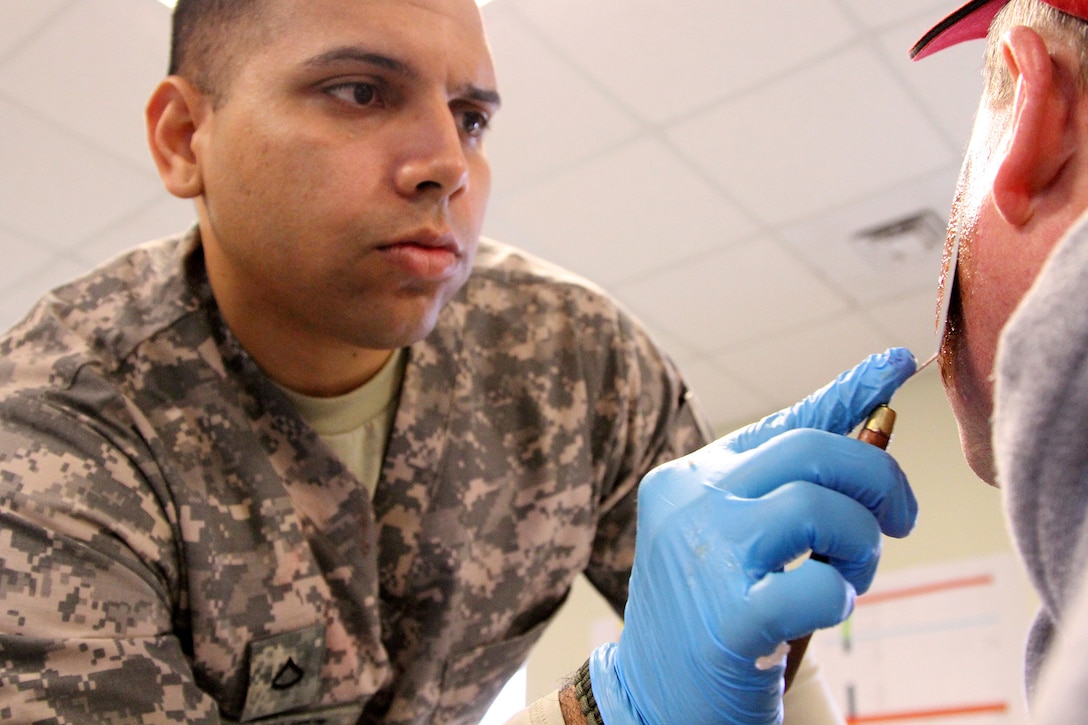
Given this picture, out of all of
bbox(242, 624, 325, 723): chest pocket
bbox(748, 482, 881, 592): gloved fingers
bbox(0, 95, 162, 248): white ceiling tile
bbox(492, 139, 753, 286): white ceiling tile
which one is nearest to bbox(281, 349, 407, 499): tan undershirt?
bbox(242, 624, 325, 723): chest pocket

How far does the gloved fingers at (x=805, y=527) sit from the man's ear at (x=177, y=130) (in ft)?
2.60

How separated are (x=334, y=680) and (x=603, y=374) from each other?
552mm

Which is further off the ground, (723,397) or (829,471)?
(829,471)

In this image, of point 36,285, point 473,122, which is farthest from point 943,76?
point 36,285

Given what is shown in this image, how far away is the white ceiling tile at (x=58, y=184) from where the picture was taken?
9.41ft

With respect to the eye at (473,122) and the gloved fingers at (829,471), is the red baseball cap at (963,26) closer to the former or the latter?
the gloved fingers at (829,471)

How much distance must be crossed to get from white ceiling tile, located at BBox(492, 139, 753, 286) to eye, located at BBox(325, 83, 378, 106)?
1754mm

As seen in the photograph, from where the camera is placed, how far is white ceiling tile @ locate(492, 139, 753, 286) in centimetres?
295

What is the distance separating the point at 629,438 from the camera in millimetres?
1479

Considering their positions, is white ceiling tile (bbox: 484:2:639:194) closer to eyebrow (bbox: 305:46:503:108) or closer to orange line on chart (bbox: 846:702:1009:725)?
eyebrow (bbox: 305:46:503:108)

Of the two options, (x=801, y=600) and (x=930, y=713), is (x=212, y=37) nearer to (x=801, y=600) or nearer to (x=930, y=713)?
(x=801, y=600)

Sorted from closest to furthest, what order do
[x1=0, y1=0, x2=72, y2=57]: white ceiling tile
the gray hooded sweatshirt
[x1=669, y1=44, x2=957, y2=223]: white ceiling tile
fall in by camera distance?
the gray hooded sweatshirt < [x1=0, y1=0, x2=72, y2=57]: white ceiling tile < [x1=669, y1=44, x2=957, y2=223]: white ceiling tile

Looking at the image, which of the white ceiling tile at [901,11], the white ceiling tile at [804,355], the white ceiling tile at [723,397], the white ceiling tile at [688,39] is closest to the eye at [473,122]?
the white ceiling tile at [688,39]

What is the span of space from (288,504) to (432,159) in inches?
16.5
